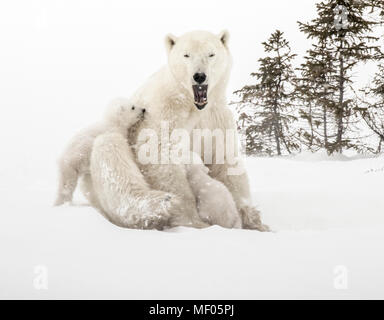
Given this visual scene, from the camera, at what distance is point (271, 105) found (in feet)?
45.2

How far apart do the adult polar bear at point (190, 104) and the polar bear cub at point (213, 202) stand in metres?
0.06

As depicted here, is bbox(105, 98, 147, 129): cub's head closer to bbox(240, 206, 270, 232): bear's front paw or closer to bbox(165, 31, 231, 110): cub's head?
bbox(165, 31, 231, 110): cub's head

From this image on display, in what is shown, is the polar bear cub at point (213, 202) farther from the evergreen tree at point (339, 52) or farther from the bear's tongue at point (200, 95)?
the evergreen tree at point (339, 52)

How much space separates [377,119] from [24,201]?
1006 centimetres

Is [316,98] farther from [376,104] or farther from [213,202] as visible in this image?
[213,202]

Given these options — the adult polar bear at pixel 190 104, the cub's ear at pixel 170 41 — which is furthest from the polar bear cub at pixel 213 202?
the cub's ear at pixel 170 41

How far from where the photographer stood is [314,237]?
258 centimetres

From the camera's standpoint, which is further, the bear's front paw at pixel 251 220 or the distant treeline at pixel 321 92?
→ the distant treeline at pixel 321 92

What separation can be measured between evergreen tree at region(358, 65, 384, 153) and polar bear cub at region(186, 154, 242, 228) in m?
8.69

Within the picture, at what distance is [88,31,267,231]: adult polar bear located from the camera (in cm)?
312

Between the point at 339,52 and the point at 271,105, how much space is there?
8.41 feet

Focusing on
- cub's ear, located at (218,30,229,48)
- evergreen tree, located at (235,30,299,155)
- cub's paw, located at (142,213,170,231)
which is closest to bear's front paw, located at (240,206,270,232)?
cub's paw, located at (142,213,170,231)

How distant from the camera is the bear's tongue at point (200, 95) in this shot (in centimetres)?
310
